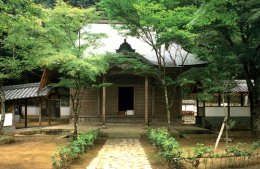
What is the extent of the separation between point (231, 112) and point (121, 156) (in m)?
14.8

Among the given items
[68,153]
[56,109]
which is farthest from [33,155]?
[56,109]

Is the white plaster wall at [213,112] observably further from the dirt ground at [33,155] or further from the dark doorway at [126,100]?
the dirt ground at [33,155]

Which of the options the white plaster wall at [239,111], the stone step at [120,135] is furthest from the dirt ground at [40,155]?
the white plaster wall at [239,111]

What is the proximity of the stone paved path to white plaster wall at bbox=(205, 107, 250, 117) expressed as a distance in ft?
30.6

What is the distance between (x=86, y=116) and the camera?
24.7 metres

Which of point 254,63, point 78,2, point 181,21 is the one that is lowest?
point 254,63

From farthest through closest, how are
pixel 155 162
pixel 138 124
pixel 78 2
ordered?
pixel 78 2
pixel 138 124
pixel 155 162

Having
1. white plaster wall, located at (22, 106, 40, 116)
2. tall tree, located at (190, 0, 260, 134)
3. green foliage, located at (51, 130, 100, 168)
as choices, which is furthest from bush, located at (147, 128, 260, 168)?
white plaster wall, located at (22, 106, 40, 116)

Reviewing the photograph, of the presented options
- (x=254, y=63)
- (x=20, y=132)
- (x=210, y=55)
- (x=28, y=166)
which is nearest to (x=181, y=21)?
(x=210, y=55)

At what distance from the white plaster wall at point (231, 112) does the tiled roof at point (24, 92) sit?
12.4m

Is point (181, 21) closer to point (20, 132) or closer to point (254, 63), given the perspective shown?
point (254, 63)

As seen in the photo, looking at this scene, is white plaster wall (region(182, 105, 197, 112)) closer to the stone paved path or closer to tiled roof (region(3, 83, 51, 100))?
tiled roof (region(3, 83, 51, 100))

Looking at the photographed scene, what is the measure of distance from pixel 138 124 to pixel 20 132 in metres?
8.22

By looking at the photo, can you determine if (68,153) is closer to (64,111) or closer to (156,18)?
(156,18)
